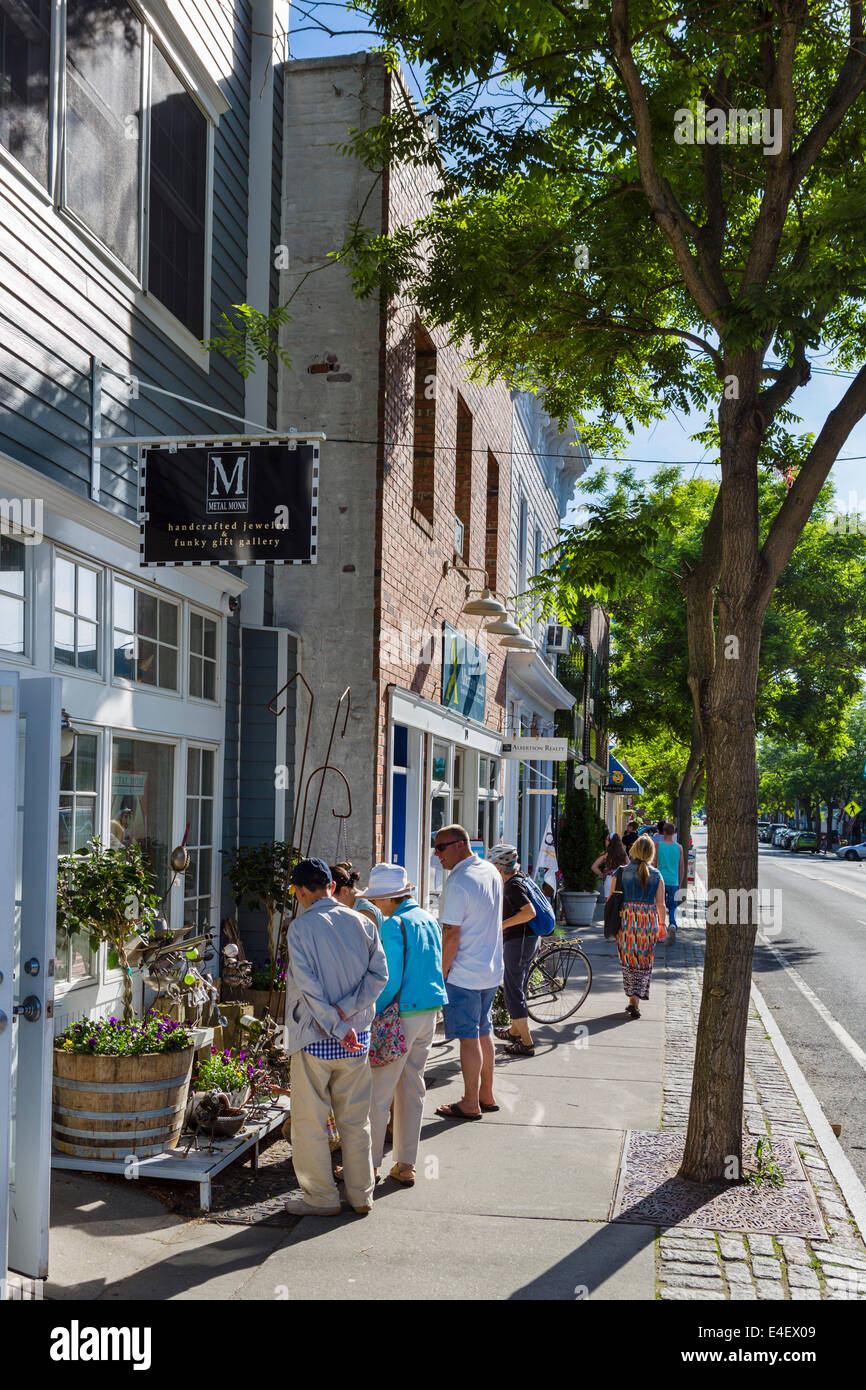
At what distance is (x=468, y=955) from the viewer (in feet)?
24.6

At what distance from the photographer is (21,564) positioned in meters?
5.94

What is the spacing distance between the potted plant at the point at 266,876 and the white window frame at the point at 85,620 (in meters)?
2.32

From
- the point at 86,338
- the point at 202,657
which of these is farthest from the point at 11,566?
the point at 202,657

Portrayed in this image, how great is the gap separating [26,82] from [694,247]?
477 cm

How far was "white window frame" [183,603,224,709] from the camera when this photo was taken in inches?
323

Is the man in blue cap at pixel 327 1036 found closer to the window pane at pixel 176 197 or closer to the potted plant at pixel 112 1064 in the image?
the potted plant at pixel 112 1064

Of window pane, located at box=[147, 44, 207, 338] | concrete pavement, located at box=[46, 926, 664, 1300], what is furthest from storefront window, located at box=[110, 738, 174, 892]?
window pane, located at box=[147, 44, 207, 338]

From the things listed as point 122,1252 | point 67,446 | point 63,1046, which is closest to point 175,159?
point 67,446

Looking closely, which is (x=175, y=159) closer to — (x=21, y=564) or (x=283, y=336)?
(x=283, y=336)

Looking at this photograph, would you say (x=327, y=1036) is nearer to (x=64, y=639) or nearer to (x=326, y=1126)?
(x=326, y=1126)

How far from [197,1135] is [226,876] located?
115 inches

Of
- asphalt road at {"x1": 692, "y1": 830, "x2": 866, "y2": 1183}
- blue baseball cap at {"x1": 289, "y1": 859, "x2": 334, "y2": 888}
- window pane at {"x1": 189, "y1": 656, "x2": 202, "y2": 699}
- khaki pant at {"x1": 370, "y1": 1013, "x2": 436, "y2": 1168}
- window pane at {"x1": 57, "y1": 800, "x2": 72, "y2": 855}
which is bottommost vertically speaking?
asphalt road at {"x1": 692, "y1": 830, "x2": 866, "y2": 1183}

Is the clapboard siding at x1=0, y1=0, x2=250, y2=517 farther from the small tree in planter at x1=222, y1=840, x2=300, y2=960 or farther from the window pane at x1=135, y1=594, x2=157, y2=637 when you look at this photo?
the small tree in planter at x1=222, y1=840, x2=300, y2=960

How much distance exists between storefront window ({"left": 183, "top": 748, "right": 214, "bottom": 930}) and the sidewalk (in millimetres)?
2270
